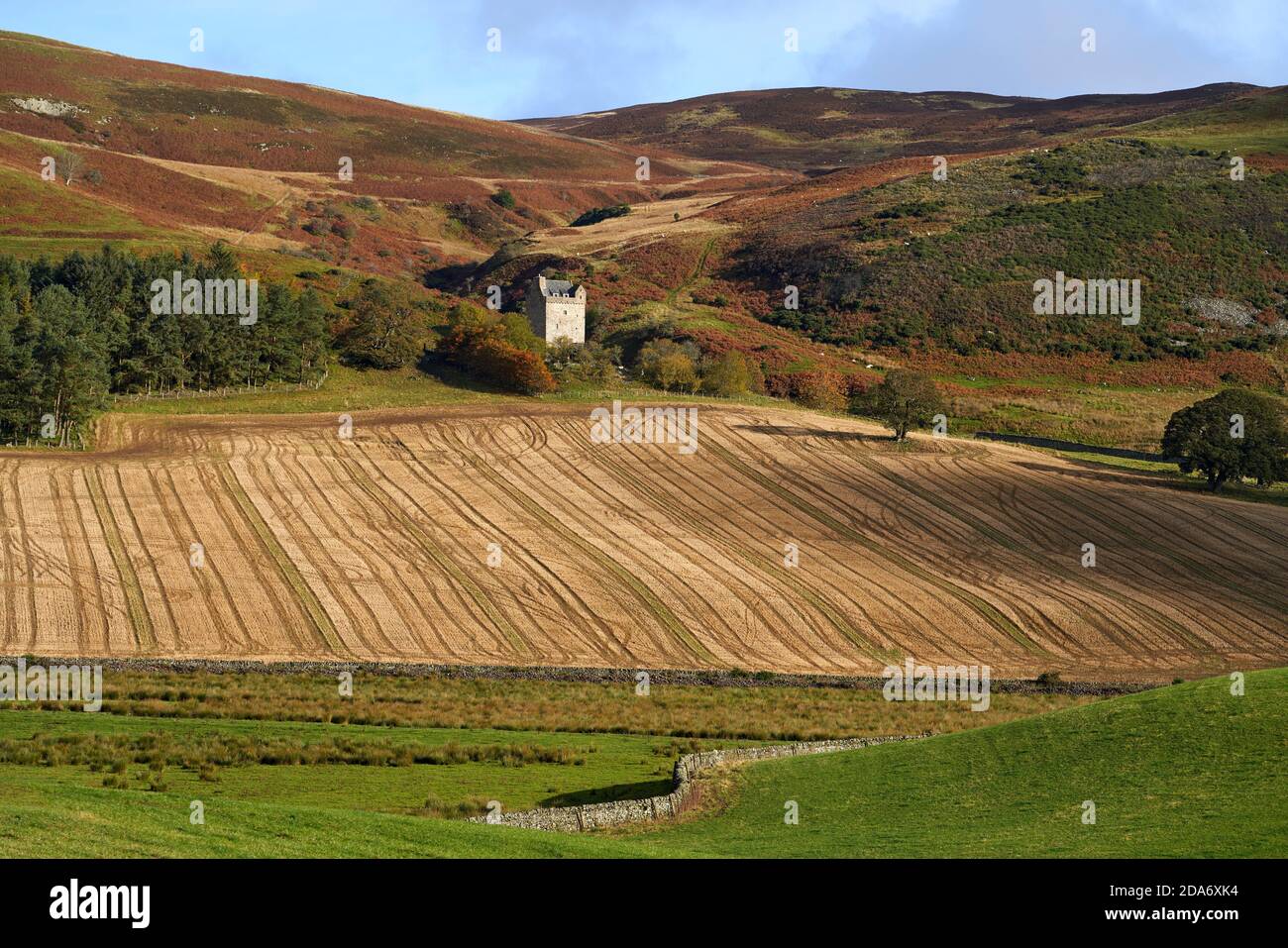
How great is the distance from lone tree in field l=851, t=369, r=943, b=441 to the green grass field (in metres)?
51.2

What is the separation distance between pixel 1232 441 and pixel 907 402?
18.1 meters

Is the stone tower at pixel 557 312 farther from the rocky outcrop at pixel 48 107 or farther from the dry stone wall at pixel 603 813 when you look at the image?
the rocky outcrop at pixel 48 107

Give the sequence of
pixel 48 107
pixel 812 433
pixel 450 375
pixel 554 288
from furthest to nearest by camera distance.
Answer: pixel 48 107 < pixel 554 288 < pixel 450 375 < pixel 812 433

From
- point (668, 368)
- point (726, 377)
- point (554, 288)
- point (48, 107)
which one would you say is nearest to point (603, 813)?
point (668, 368)

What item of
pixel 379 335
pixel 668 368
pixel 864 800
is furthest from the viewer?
pixel 668 368

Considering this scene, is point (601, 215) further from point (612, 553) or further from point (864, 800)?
point (864, 800)

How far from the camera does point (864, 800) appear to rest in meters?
24.9

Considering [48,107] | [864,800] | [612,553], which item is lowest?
[864,800]

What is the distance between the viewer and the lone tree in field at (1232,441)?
7281cm

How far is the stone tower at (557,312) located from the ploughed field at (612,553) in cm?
2005

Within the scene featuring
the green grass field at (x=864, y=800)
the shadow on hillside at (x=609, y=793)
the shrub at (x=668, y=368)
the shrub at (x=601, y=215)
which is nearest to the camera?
the green grass field at (x=864, y=800)

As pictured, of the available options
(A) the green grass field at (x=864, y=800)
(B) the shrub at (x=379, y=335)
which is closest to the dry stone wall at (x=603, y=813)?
(A) the green grass field at (x=864, y=800)

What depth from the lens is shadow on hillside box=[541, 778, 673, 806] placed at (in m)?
28.5

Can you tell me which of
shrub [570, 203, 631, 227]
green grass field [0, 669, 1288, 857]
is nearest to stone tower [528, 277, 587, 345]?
green grass field [0, 669, 1288, 857]
